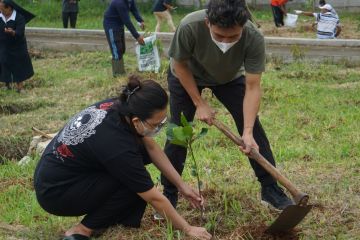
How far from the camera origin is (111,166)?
3.24 metres

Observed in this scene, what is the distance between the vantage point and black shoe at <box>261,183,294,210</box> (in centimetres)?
381

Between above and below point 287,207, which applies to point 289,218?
below

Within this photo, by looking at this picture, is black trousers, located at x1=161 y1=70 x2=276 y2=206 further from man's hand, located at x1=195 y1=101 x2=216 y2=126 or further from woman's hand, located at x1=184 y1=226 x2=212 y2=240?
woman's hand, located at x1=184 y1=226 x2=212 y2=240

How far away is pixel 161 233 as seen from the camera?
363 centimetres

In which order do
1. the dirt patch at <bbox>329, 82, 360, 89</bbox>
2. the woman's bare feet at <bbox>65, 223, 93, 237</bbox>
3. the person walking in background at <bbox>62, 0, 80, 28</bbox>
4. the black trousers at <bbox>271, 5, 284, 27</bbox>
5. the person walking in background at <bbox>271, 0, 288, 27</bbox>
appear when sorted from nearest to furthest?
the woman's bare feet at <bbox>65, 223, 93, 237</bbox> < the dirt patch at <bbox>329, 82, 360, 89</bbox> < the person walking in background at <bbox>271, 0, 288, 27</bbox> < the black trousers at <bbox>271, 5, 284, 27</bbox> < the person walking in background at <bbox>62, 0, 80, 28</bbox>

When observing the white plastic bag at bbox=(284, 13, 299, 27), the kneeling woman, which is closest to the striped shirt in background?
the white plastic bag at bbox=(284, 13, 299, 27)

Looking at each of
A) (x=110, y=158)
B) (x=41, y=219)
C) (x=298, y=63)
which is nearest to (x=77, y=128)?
(x=110, y=158)

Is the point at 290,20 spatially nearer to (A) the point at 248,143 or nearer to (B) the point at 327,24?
(B) the point at 327,24

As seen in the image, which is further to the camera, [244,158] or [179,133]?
[244,158]

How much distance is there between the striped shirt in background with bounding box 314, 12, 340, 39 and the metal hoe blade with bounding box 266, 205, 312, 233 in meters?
8.90

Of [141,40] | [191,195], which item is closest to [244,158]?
[191,195]

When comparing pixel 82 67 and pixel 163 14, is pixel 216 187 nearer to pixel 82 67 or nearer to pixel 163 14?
pixel 82 67

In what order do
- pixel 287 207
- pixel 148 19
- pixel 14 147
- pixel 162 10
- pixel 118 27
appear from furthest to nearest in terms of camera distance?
1. pixel 148 19
2. pixel 162 10
3. pixel 118 27
4. pixel 14 147
5. pixel 287 207

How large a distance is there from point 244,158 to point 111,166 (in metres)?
2.10
